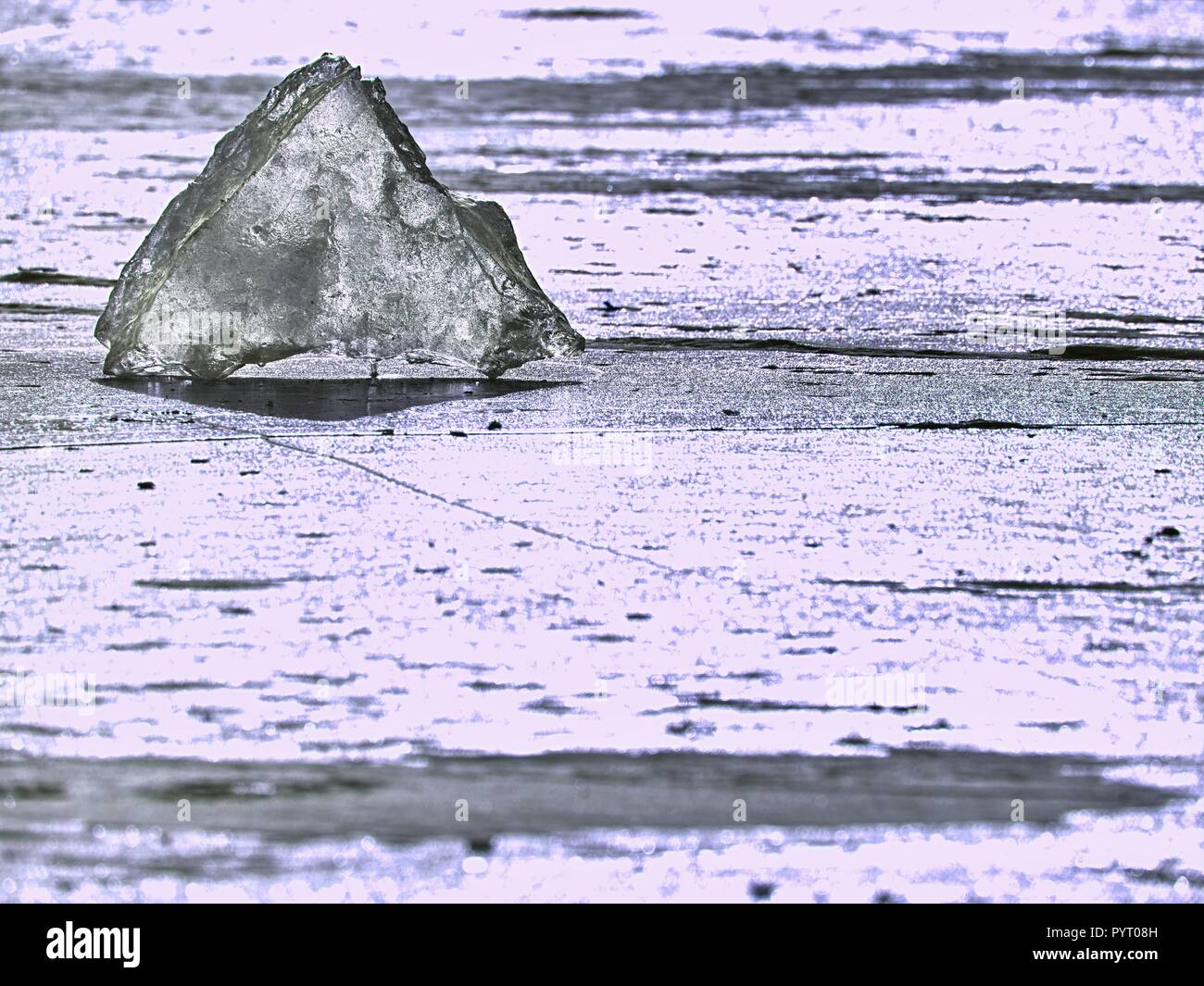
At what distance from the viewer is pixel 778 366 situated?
594cm

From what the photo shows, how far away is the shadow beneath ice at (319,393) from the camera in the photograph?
5215 millimetres

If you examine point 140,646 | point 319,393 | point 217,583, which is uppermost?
point 319,393

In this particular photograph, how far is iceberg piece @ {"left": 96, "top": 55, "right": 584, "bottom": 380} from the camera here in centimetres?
549

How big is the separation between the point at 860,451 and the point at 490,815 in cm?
233

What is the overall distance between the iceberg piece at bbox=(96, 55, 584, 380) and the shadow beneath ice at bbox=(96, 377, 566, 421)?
7cm

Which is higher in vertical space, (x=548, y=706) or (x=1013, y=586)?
(x=1013, y=586)

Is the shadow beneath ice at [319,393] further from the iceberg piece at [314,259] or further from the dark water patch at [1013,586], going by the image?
the dark water patch at [1013,586]

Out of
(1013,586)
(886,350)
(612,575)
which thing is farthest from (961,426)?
(612,575)

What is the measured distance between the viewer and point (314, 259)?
18.3ft

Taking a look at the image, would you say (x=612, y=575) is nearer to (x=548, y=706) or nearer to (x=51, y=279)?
(x=548, y=706)

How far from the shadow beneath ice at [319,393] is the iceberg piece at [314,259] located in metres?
0.07

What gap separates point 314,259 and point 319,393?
0.41 m

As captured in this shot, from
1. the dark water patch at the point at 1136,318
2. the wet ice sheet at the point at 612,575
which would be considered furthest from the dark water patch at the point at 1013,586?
the dark water patch at the point at 1136,318
